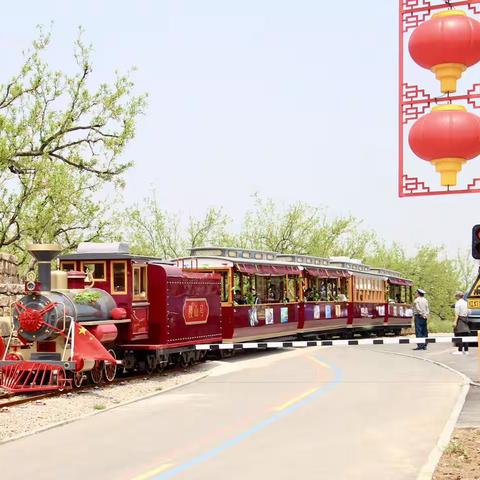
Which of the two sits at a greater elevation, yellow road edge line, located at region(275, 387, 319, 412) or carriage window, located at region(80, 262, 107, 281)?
carriage window, located at region(80, 262, 107, 281)

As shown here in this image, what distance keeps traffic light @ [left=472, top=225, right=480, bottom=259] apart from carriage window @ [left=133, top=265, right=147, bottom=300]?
29.0 ft

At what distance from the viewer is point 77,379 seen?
16.6 metres

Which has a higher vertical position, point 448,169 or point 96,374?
point 448,169

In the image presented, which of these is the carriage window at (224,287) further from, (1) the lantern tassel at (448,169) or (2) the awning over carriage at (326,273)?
(1) the lantern tassel at (448,169)

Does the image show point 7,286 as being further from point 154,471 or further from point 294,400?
point 154,471

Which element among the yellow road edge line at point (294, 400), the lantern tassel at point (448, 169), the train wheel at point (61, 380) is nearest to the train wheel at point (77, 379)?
the train wheel at point (61, 380)

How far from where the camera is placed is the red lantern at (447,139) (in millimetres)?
8266

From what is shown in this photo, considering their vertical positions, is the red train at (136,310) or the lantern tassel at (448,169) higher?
the lantern tassel at (448,169)

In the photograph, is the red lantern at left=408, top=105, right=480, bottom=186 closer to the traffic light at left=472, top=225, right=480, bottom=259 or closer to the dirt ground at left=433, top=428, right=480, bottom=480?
the dirt ground at left=433, top=428, right=480, bottom=480

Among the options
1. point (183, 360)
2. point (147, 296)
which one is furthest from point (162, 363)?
point (147, 296)

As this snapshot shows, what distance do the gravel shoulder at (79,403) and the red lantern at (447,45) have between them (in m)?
6.30

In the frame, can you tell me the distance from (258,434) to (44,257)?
6.98 metres

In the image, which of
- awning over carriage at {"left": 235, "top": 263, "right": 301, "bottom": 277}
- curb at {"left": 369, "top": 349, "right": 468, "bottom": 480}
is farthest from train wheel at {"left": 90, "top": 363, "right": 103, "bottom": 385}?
awning over carriage at {"left": 235, "top": 263, "right": 301, "bottom": 277}

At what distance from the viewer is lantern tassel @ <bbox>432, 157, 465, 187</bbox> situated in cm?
843
